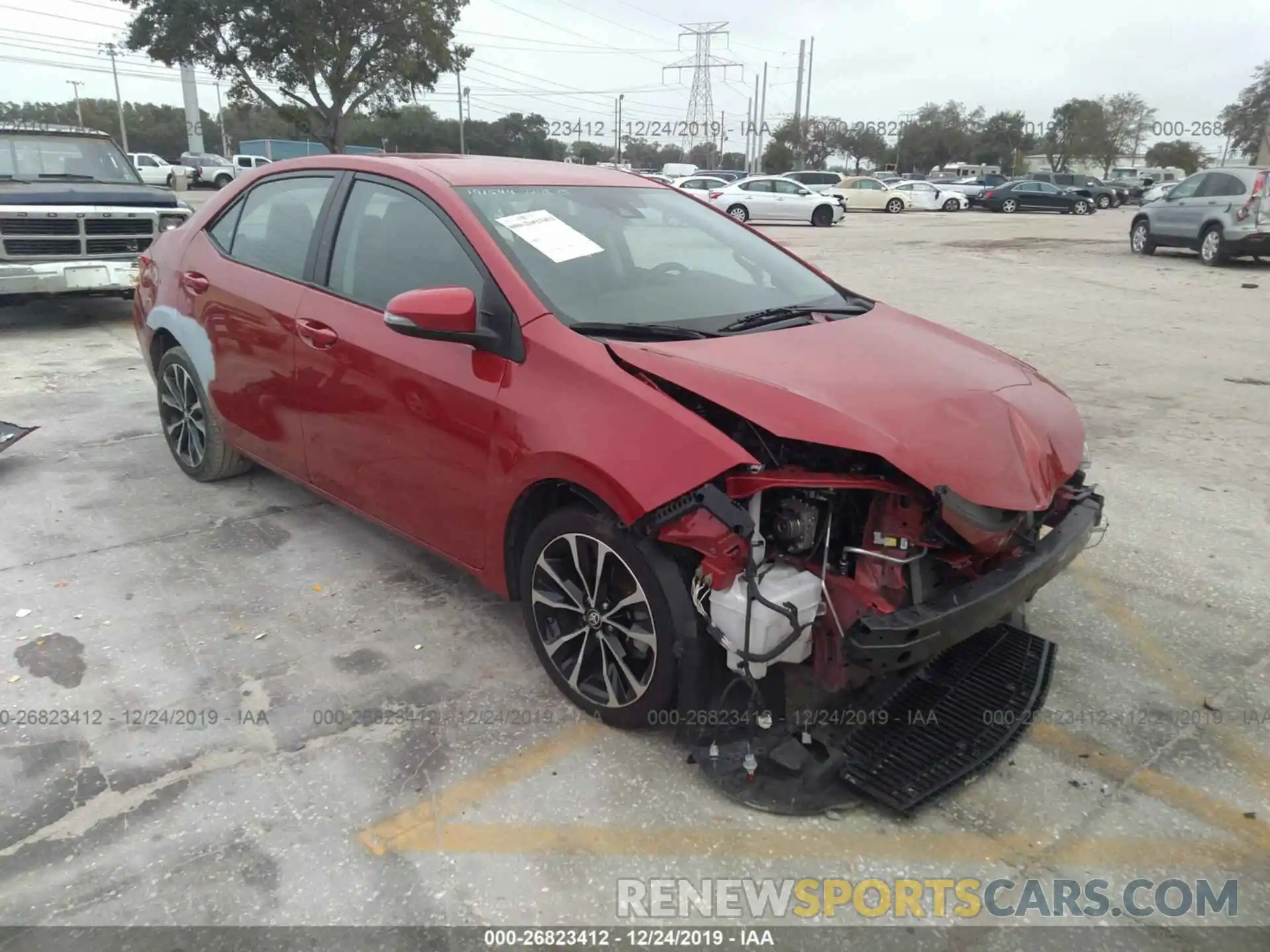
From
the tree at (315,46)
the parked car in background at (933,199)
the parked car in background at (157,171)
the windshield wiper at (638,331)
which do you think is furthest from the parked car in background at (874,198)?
the windshield wiper at (638,331)

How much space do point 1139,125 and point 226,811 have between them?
90.4m

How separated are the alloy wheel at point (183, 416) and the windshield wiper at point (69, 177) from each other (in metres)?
5.64

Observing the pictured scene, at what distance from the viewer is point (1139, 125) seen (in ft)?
248

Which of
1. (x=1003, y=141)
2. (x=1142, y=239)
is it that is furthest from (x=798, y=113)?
(x=1142, y=239)

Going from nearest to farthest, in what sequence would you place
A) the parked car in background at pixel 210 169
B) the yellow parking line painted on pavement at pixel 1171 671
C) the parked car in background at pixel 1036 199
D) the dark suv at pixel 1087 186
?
1. the yellow parking line painted on pavement at pixel 1171 671
2. the parked car in background at pixel 1036 199
3. the dark suv at pixel 1087 186
4. the parked car in background at pixel 210 169

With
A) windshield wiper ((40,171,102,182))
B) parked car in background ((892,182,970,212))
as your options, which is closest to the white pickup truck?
parked car in background ((892,182,970,212))

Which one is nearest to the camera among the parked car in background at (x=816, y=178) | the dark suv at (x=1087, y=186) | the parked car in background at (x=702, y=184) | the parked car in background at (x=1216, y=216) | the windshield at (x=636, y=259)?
the windshield at (x=636, y=259)

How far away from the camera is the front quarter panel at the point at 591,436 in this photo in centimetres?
246

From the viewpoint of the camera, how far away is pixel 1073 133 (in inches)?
2904

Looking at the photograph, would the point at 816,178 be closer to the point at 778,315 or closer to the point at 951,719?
the point at 778,315

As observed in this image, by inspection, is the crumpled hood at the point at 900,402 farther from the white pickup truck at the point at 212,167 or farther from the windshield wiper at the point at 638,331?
the white pickup truck at the point at 212,167

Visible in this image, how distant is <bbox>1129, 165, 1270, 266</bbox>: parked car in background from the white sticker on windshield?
15.5 metres

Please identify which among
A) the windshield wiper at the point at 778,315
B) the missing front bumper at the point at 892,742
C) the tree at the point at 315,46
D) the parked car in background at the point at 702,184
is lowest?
A: the missing front bumper at the point at 892,742

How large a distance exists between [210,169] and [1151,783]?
48499 millimetres
